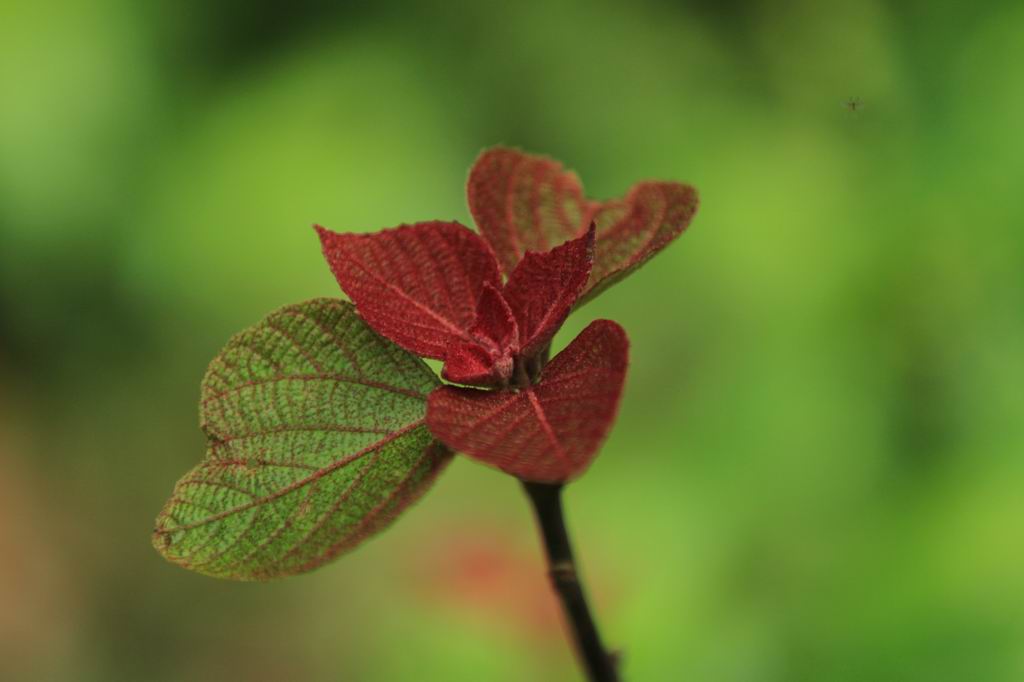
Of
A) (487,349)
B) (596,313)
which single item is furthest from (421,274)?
(596,313)

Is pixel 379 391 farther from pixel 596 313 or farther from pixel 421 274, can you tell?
pixel 596 313

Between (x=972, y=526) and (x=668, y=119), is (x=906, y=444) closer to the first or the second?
(x=972, y=526)

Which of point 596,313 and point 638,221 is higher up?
point 638,221

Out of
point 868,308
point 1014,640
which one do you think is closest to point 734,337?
point 868,308

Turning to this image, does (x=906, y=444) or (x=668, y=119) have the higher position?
(x=668, y=119)

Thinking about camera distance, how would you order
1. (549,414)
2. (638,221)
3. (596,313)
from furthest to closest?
(596,313) < (638,221) < (549,414)

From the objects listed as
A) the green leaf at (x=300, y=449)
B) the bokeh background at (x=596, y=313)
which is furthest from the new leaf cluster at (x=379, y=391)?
the bokeh background at (x=596, y=313)
